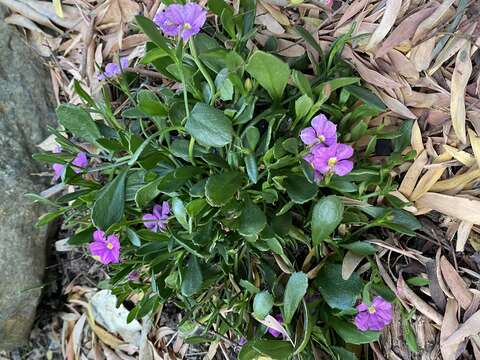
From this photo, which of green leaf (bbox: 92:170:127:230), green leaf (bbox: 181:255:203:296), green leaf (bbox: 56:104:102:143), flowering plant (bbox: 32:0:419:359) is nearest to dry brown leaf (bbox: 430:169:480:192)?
flowering plant (bbox: 32:0:419:359)

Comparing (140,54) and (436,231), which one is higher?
(140,54)

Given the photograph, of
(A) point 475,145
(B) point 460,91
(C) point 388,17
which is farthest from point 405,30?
(A) point 475,145

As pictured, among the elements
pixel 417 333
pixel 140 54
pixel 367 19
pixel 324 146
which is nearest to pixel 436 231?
pixel 417 333

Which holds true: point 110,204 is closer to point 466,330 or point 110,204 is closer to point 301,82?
point 301,82

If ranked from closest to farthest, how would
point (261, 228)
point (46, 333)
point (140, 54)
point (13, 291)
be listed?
point (261, 228)
point (140, 54)
point (13, 291)
point (46, 333)

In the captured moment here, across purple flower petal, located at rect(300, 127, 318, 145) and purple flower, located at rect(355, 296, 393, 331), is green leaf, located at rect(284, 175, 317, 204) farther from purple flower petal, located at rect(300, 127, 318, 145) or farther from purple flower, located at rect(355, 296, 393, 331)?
purple flower, located at rect(355, 296, 393, 331)

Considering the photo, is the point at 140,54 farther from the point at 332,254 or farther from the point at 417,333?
the point at 417,333
